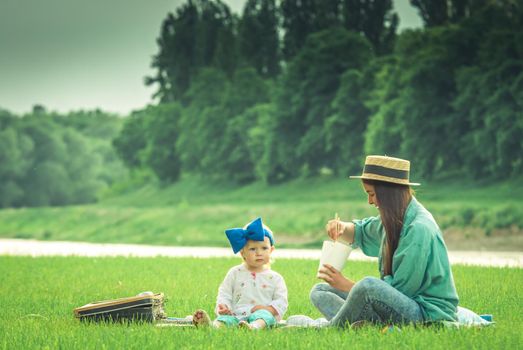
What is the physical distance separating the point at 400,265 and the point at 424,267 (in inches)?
7.7

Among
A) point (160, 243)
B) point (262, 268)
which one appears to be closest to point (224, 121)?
point (160, 243)

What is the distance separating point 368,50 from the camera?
5366 centimetres

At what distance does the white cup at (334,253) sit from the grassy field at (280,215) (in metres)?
15.5

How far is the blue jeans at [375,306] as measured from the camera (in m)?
8.20

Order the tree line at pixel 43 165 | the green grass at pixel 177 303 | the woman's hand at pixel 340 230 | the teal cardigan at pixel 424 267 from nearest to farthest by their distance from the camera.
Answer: the teal cardigan at pixel 424 267 < the green grass at pixel 177 303 < the woman's hand at pixel 340 230 < the tree line at pixel 43 165

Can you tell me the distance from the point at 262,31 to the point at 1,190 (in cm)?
3333

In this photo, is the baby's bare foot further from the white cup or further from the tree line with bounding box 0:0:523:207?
the tree line with bounding box 0:0:523:207

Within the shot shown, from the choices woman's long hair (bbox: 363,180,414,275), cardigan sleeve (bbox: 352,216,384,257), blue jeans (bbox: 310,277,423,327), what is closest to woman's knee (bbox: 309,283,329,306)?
blue jeans (bbox: 310,277,423,327)

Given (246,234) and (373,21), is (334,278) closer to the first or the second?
(246,234)

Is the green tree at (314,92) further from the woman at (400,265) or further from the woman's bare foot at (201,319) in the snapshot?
the woman at (400,265)

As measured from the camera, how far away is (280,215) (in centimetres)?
4075

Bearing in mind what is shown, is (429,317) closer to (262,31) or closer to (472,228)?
(472,228)

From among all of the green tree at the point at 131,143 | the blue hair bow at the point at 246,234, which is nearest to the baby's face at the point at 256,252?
the blue hair bow at the point at 246,234

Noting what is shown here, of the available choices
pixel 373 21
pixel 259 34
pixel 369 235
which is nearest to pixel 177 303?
pixel 369 235
